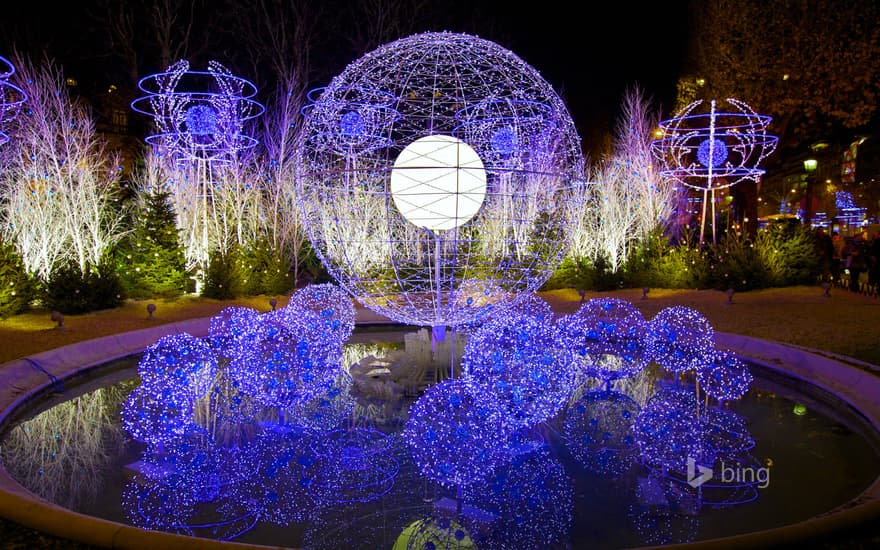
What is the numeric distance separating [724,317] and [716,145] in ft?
21.6

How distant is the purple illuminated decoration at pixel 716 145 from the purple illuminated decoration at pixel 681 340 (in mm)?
6962

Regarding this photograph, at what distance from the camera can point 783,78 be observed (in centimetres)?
1555

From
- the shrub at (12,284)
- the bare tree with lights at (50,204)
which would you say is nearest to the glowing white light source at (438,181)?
the shrub at (12,284)

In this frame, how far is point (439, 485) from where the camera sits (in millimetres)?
4395

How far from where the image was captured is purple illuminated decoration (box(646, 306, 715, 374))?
6.56 m

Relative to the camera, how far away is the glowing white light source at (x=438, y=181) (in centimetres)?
584

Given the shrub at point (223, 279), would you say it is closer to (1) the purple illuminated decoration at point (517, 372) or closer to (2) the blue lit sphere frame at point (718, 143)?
(1) the purple illuminated decoration at point (517, 372)

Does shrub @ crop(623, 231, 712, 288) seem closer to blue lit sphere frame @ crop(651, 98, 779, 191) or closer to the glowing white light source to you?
blue lit sphere frame @ crop(651, 98, 779, 191)

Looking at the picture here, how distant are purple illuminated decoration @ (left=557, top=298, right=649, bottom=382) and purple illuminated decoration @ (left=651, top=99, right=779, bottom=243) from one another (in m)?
7.26

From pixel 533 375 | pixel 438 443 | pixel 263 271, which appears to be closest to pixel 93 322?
pixel 263 271

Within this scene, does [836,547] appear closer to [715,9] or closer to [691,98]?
[715,9]

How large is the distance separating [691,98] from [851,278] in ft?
28.2

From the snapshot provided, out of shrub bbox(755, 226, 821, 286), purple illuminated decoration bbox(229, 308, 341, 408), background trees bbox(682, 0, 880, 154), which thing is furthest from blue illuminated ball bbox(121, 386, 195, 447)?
background trees bbox(682, 0, 880, 154)

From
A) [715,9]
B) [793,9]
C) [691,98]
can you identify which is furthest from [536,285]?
[691,98]
